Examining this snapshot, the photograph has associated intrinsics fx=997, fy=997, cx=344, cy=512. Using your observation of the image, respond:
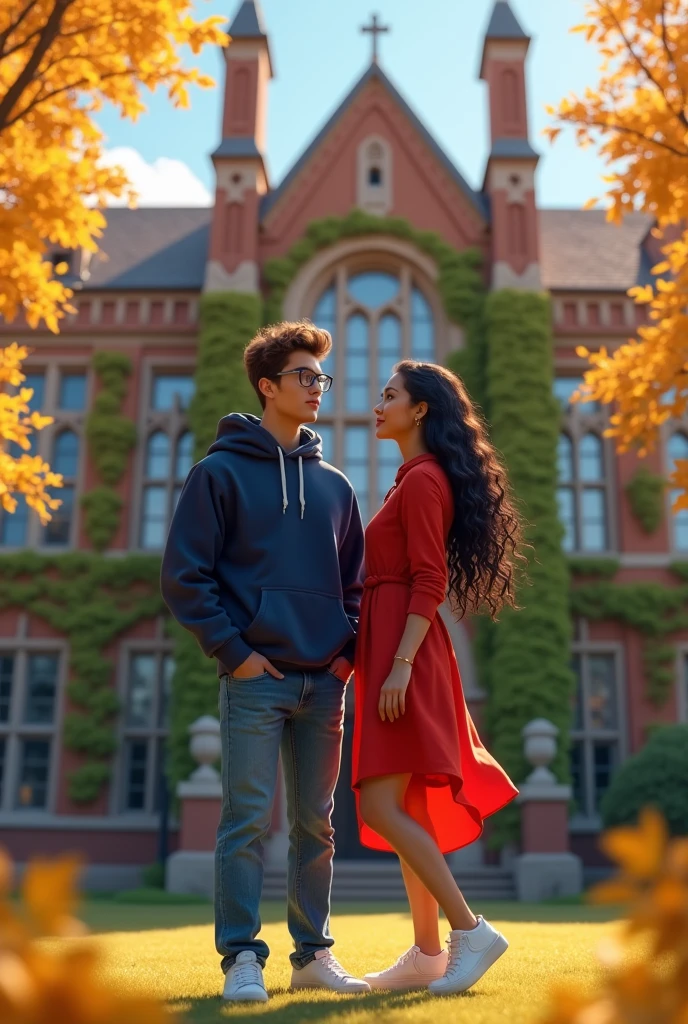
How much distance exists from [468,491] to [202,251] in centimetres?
→ 1375

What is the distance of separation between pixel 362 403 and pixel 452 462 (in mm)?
10776

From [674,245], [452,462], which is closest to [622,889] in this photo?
[452,462]

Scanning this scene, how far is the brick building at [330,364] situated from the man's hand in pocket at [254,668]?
975 cm

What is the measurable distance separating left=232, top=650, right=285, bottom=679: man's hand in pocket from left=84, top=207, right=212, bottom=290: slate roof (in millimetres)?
12136

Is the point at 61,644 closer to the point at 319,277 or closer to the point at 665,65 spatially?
the point at 319,277

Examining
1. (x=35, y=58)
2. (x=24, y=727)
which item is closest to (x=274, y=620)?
(x=35, y=58)

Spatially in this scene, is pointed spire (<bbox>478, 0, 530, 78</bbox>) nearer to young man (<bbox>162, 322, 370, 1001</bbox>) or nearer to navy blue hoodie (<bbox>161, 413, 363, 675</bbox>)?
young man (<bbox>162, 322, 370, 1001</bbox>)

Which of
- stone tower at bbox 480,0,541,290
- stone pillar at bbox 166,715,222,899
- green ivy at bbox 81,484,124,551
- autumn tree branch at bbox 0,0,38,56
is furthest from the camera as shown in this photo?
stone tower at bbox 480,0,541,290

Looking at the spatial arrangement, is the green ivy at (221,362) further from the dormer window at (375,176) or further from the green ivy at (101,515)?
the dormer window at (375,176)

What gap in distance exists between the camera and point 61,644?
13.2 meters

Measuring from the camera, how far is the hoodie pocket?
3125 millimetres

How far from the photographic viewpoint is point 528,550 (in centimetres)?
1212

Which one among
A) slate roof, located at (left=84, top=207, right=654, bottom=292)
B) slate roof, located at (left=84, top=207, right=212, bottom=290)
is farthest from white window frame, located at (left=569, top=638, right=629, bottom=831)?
slate roof, located at (left=84, top=207, right=212, bottom=290)

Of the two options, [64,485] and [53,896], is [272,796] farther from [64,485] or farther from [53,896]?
[64,485]
